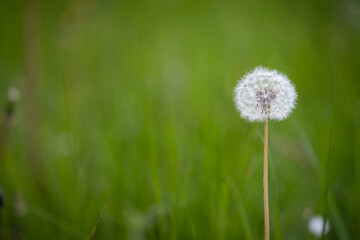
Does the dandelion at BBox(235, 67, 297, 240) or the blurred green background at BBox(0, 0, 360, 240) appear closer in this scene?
the dandelion at BBox(235, 67, 297, 240)

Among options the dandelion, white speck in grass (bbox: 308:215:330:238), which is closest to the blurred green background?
white speck in grass (bbox: 308:215:330:238)

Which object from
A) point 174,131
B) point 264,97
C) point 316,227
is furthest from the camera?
point 174,131

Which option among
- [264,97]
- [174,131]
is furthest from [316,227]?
[174,131]

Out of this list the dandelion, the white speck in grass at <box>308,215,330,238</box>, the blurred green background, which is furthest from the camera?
the blurred green background

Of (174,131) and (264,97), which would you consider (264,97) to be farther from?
(174,131)

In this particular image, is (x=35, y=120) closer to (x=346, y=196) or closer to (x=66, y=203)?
(x=66, y=203)

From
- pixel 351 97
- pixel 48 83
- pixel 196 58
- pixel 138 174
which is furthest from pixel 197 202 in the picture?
pixel 48 83

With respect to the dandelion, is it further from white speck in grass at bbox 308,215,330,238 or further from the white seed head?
white speck in grass at bbox 308,215,330,238

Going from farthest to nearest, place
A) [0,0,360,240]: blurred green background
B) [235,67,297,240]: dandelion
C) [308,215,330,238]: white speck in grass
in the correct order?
[0,0,360,240]: blurred green background → [308,215,330,238]: white speck in grass → [235,67,297,240]: dandelion
